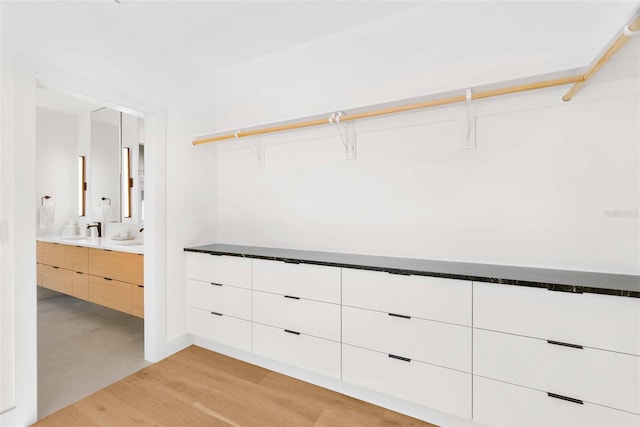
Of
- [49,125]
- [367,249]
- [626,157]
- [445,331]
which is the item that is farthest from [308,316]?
[49,125]

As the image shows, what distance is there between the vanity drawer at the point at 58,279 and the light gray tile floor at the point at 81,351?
0.30 metres

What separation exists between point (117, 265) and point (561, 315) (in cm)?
319

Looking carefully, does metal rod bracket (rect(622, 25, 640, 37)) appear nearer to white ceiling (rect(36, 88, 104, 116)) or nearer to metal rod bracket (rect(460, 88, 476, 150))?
metal rod bracket (rect(460, 88, 476, 150))

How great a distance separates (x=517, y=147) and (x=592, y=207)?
1.59 ft

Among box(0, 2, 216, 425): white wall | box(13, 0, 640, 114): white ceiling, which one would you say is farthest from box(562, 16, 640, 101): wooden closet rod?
box(0, 2, 216, 425): white wall

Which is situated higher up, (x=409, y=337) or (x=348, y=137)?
(x=348, y=137)

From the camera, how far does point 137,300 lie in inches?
96.1

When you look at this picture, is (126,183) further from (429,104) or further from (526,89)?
(526,89)

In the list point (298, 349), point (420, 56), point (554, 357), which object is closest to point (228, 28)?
point (420, 56)

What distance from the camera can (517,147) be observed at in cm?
168

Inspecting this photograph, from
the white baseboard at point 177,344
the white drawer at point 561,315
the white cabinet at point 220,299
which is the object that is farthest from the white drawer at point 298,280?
the white baseboard at point 177,344

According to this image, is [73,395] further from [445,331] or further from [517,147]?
[517,147]

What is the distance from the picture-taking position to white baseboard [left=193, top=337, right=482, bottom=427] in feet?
5.24

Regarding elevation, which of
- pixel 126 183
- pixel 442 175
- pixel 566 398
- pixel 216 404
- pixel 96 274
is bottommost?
pixel 216 404
